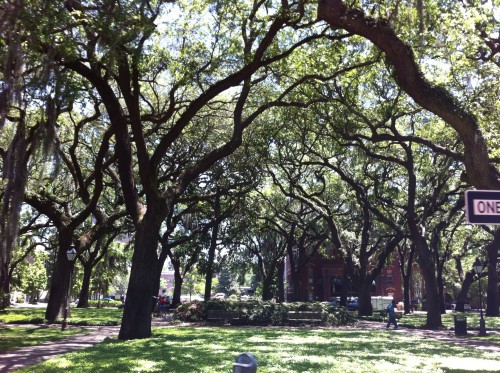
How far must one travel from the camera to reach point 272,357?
1085 cm

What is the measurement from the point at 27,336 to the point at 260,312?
40.1ft

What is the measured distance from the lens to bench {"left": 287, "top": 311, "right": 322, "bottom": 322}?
2500 cm

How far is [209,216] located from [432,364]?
23251 millimetres

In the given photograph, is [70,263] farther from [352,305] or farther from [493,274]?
[352,305]

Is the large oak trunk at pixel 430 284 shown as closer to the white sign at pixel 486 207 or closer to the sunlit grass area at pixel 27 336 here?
the sunlit grass area at pixel 27 336

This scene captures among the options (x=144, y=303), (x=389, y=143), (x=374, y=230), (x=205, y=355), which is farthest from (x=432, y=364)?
(x=374, y=230)

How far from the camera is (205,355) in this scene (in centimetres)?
1109

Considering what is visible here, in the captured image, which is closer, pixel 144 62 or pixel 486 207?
pixel 486 207

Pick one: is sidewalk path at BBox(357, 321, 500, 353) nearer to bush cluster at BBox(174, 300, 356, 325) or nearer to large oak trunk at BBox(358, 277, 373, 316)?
bush cluster at BBox(174, 300, 356, 325)

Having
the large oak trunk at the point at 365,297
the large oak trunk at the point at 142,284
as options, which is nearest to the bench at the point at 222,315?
the large oak trunk at the point at 365,297

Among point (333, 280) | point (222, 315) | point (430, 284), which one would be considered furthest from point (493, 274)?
point (333, 280)

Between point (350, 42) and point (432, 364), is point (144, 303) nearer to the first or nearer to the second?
point (432, 364)

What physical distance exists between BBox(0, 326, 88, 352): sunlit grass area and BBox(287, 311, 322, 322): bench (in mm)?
10992

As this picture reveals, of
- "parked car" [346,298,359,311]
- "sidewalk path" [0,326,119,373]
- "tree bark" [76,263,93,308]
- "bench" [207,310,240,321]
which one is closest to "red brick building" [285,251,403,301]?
"parked car" [346,298,359,311]
